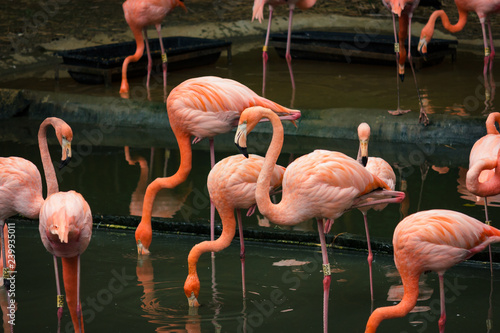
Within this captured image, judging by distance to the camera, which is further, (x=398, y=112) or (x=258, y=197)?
(x=398, y=112)

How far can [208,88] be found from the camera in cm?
537

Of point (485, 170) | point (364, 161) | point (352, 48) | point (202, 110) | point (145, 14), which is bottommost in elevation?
point (485, 170)

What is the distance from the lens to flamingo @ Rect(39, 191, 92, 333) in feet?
12.4

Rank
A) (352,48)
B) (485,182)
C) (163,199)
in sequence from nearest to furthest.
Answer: (485,182)
(163,199)
(352,48)

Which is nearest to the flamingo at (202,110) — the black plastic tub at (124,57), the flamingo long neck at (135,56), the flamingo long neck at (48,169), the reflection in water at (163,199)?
A: the reflection in water at (163,199)

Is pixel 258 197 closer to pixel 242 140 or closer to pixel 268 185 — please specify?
pixel 268 185

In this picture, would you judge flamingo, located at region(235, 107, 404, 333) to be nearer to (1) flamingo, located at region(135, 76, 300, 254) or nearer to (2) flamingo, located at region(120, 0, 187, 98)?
(1) flamingo, located at region(135, 76, 300, 254)

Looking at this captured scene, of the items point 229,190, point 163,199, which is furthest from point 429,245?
point 163,199

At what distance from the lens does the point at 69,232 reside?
381 centimetres

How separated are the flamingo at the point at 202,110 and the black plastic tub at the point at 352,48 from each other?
213 inches

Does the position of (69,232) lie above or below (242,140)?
below

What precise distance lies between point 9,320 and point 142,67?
652 cm

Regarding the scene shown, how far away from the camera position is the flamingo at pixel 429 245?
379cm

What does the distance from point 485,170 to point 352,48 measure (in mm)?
6234
